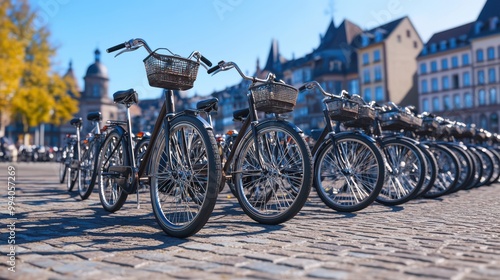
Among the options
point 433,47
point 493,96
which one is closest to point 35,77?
point 493,96

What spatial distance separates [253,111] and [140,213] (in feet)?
5.28

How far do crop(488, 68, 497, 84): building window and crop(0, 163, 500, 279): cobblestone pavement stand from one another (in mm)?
54952

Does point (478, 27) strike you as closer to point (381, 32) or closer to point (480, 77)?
point (480, 77)

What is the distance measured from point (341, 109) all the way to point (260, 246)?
2.69 metres

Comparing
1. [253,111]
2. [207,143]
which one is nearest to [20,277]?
[207,143]

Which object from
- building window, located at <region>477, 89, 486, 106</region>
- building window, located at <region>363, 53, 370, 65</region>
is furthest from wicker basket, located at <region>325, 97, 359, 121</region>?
building window, located at <region>363, 53, 370, 65</region>

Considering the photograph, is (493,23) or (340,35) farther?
(340,35)

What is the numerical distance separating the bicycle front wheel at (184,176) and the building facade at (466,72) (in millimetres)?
52429

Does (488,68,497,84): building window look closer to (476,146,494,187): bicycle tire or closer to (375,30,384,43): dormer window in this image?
(375,30,384,43): dormer window

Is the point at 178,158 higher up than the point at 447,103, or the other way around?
the point at 447,103

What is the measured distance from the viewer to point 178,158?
3.87m

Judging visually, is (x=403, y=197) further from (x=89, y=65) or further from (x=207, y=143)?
(x=89, y=65)

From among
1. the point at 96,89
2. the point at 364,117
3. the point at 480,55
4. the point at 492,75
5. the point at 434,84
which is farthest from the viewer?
the point at 96,89

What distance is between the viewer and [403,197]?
577 centimetres
